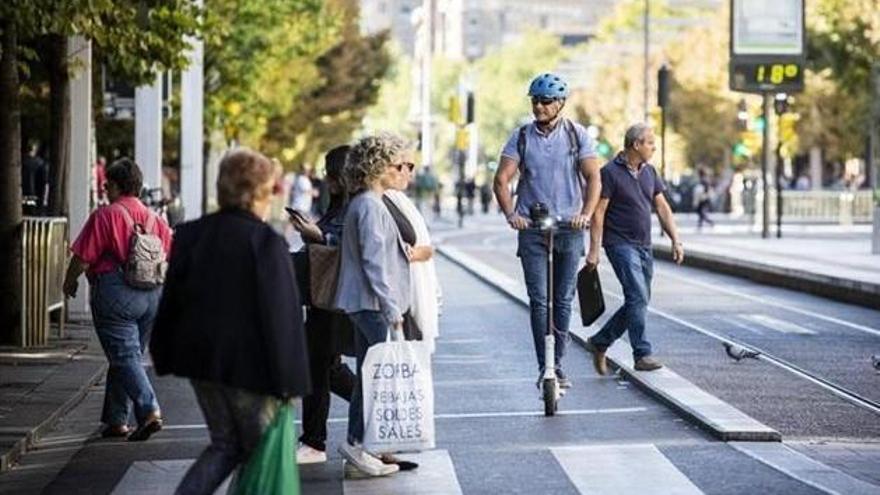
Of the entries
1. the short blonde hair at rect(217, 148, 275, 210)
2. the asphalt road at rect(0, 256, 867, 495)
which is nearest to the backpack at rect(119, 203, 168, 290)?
the asphalt road at rect(0, 256, 867, 495)

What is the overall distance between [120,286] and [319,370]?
173 cm

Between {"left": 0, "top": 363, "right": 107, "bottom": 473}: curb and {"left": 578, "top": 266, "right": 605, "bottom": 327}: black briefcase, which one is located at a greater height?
{"left": 578, "top": 266, "right": 605, "bottom": 327}: black briefcase

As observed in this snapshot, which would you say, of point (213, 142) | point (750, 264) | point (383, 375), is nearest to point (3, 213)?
point (383, 375)

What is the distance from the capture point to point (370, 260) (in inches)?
486

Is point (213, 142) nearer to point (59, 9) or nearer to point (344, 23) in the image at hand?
point (344, 23)

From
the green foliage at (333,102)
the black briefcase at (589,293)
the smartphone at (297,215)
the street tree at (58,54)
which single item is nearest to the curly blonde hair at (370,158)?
the smartphone at (297,215)

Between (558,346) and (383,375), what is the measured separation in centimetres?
350

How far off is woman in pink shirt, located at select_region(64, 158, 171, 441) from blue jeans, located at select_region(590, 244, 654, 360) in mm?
4069

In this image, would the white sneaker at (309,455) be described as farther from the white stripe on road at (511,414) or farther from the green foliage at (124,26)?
the green foliage at (124,26)

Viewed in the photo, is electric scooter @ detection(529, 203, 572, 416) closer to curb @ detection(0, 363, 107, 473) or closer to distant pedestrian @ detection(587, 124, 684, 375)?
distant pedestrian @ detection(587, 124, 684, 375)

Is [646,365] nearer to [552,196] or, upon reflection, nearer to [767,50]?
[552,196]

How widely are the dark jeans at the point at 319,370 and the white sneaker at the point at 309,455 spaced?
0.08 ft

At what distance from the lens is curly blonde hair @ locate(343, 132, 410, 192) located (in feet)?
40.9

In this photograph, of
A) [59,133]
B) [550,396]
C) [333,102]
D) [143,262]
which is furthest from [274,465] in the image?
[333,102]
